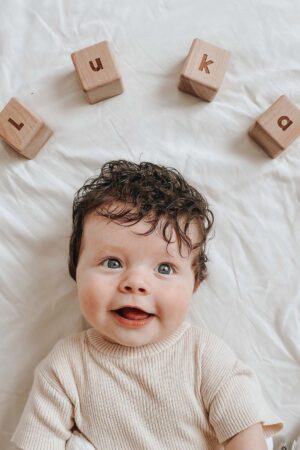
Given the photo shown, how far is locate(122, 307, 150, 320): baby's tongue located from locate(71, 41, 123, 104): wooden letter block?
1.36 ft

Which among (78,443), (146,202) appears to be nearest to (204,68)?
(146,202)

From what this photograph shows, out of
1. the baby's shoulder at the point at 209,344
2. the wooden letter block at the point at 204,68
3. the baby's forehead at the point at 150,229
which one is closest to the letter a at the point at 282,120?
the wooden letter block at the point at 204,68

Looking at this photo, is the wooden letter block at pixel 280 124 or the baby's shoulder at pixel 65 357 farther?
the wooden letter block at pixel 280 124

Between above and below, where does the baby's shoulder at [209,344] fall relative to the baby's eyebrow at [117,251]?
below

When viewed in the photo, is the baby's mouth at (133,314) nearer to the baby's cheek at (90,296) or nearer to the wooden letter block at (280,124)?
the baby's cheek at (90,296)

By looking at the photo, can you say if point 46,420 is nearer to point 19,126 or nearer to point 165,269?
point 165,269

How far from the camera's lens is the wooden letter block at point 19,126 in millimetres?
1001

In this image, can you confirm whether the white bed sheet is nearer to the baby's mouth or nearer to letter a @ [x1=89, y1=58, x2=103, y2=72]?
A: letter a @ [x1=89, y1=58, x2=103, y2=72]

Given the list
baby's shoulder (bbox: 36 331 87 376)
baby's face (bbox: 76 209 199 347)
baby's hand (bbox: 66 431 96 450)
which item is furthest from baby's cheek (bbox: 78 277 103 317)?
baby's hand (bbox: 66 431 96 450)

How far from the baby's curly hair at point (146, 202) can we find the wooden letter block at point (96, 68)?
151 millimetres

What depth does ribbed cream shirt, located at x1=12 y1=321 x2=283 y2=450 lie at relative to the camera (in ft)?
2.83

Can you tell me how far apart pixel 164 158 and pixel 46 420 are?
1.64 feet

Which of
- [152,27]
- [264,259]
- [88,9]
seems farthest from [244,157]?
[88,9]

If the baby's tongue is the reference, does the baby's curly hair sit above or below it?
above
